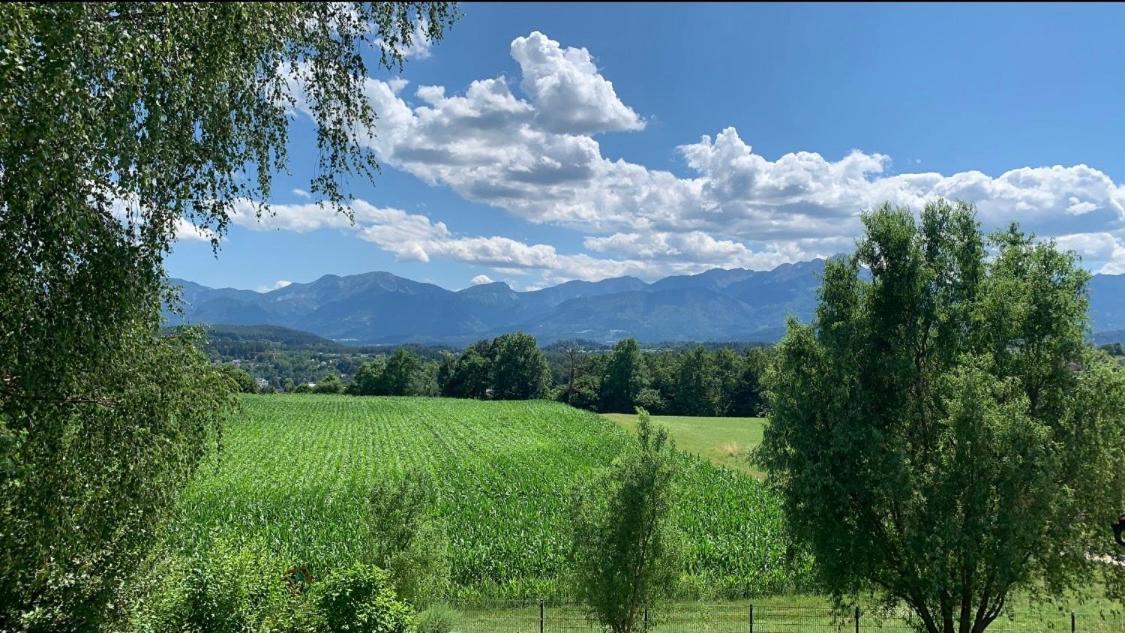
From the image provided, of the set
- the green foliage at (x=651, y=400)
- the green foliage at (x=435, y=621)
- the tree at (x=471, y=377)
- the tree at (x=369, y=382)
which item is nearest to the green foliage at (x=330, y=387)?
the tree at (x=369, y=382)

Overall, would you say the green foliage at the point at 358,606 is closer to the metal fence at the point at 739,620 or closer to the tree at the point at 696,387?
the metal fence at the point at 739,620

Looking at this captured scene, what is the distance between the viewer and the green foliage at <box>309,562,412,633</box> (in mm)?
11484

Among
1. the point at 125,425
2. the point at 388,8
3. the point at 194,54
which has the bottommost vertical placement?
the point at 125,425

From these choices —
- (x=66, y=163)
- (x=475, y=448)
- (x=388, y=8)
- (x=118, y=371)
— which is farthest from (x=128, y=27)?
(x=475, y=448)

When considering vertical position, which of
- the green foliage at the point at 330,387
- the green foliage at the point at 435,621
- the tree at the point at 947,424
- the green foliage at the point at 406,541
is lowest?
the green foliage at the point at 330,387

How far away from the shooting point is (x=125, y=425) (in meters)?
8.50

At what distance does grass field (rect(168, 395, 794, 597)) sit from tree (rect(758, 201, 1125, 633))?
12.8ft

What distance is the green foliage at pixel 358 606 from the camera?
11484mm

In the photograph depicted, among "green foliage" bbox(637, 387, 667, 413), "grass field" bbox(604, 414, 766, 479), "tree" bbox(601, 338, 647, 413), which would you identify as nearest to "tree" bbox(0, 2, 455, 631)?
"grass field" bbox(604, 414, 766, 479)

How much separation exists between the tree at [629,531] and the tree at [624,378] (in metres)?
89.5

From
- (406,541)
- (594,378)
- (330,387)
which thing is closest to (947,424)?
(406,541)

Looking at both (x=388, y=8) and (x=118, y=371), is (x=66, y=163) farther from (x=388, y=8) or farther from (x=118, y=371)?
(x=388, y=8)

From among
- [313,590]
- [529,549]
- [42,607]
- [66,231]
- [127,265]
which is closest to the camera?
[66,231]

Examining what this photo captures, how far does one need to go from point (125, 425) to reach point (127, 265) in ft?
7.69
